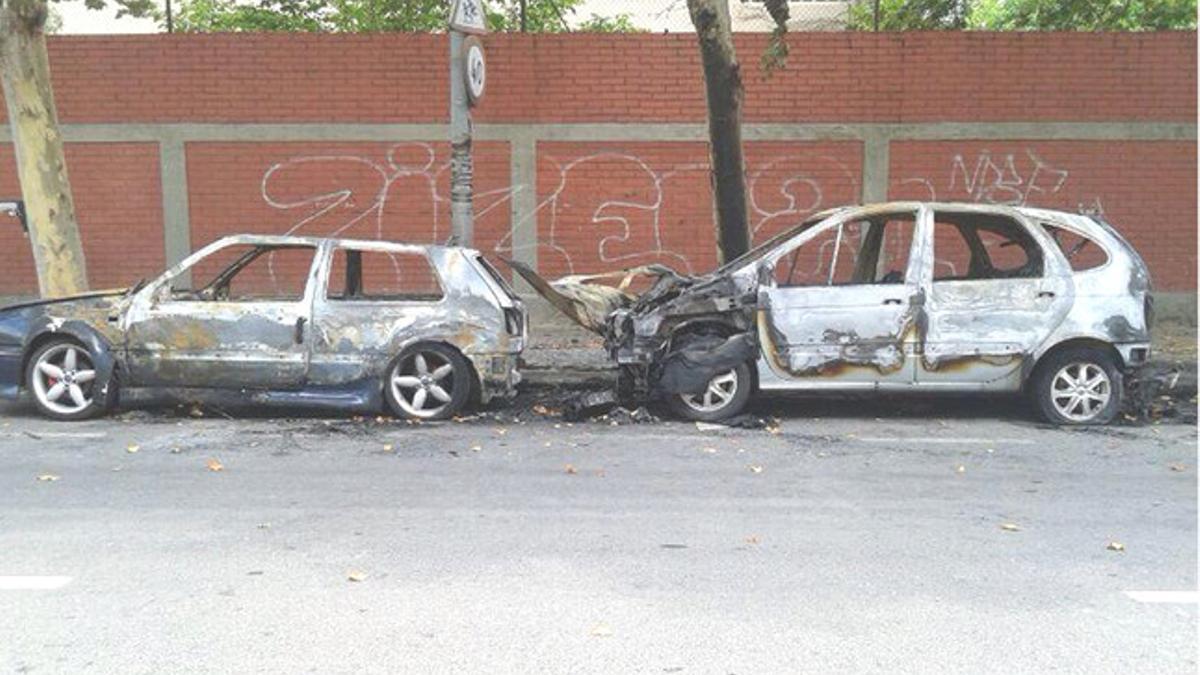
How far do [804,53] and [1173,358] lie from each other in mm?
5466

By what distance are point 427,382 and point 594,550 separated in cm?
342

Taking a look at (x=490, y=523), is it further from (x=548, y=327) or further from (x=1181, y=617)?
(x=548, y=327)

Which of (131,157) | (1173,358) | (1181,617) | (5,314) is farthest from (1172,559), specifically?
(131,157)

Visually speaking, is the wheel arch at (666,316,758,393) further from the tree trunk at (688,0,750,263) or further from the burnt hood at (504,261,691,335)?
the tree trunk at (688,0,750,263)

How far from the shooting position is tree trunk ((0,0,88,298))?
9258mm

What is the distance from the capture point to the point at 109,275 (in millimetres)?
12648

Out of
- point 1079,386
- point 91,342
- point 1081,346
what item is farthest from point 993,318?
point 91,342

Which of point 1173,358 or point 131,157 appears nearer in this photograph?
point 1173,358

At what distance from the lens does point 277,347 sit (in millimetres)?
7723

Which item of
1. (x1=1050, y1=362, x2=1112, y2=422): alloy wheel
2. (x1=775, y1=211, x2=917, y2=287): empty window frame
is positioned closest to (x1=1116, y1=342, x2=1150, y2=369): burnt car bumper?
(x1=1050, y1=362, x2=1112, y2=422): alloy wheel

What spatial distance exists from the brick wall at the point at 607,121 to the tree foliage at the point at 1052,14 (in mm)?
1767

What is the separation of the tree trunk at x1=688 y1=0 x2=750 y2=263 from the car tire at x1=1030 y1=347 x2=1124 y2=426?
3.19 meters

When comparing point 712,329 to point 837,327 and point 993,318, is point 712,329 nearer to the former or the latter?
point 837,327

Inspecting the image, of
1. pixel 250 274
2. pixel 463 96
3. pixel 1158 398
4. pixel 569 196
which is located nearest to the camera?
pixel 1158 398
